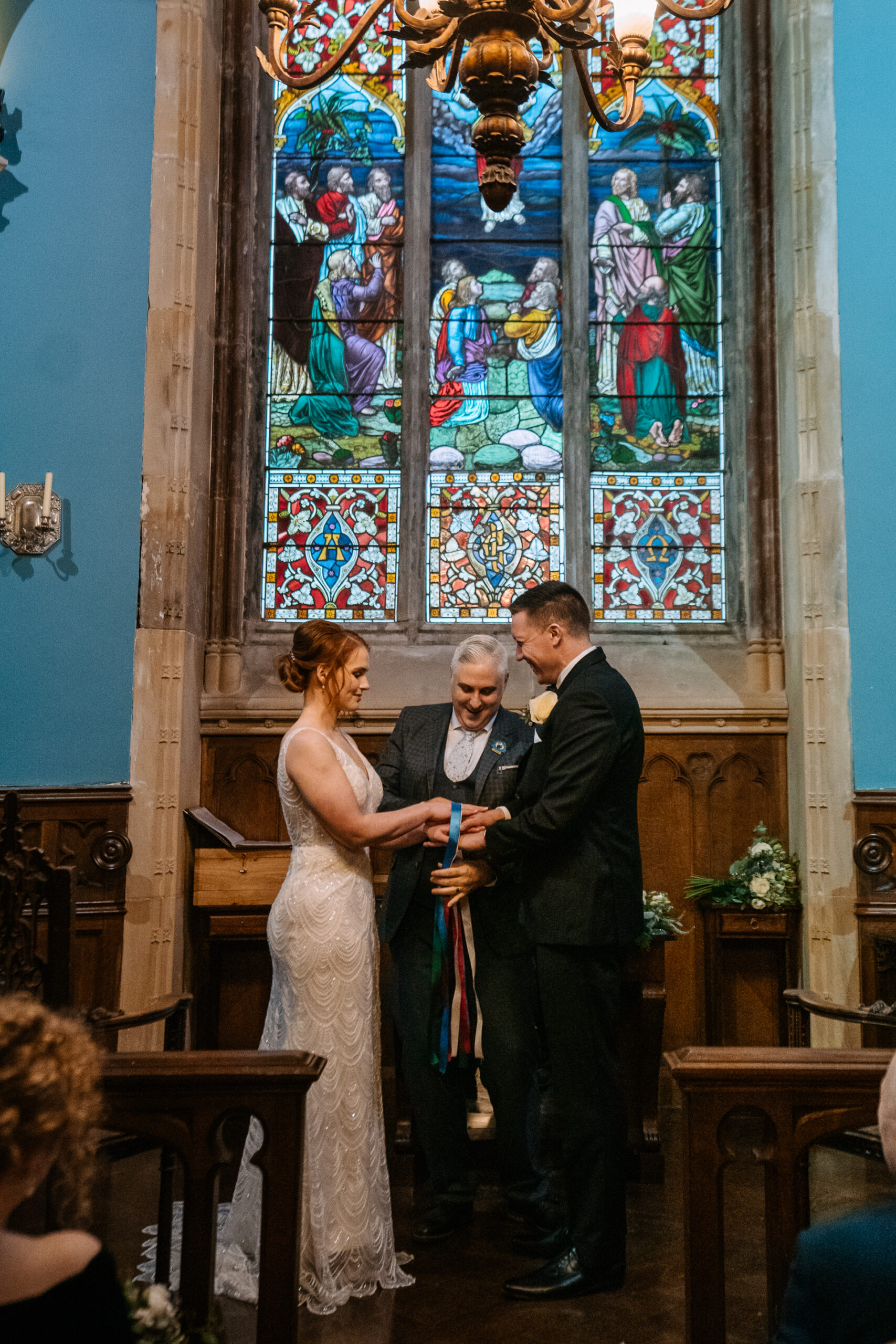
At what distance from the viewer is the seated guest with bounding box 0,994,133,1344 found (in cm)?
111

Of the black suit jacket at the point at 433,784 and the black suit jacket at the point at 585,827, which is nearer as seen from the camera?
the black suit jacket at the point at 585,827

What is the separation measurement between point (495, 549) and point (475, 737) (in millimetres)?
2423

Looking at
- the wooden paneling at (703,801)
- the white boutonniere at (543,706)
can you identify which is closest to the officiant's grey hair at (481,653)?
the white boutonniere at (543,706)

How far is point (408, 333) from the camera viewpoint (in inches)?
240

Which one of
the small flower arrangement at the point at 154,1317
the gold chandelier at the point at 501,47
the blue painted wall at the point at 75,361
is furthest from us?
the blue painted wall at the point at 75,361

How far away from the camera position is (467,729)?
3695 mm

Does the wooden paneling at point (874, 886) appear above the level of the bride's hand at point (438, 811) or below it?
below

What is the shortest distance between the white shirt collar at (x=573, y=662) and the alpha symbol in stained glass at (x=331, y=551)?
291cm

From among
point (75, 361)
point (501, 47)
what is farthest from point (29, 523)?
point (501, 47)

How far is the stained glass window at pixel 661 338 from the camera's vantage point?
19.6 ft

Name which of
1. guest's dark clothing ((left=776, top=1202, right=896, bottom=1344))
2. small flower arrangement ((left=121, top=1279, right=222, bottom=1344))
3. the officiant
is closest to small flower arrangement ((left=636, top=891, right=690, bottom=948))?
the officiant

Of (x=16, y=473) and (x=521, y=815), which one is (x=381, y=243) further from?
(x=521, y=815)

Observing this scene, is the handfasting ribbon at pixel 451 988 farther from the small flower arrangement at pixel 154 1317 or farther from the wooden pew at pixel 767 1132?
the small flower arrangement at pixel 154 1317

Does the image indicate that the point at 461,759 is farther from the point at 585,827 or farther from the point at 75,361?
the point at 75,361
